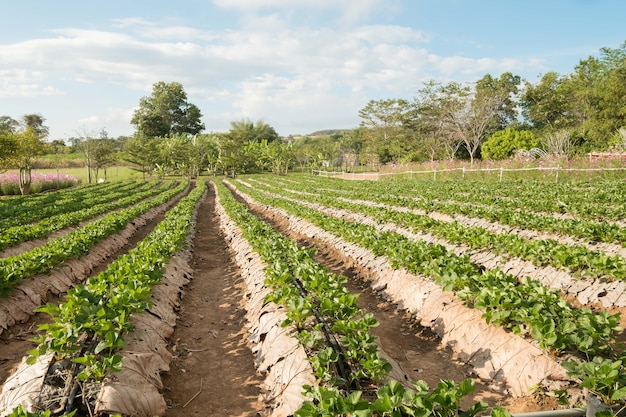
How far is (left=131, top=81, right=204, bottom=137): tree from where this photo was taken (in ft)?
254

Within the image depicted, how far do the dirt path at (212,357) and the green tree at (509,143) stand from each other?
40.8 metres

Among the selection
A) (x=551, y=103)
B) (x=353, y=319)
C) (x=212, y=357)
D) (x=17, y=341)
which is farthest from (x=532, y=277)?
(x=551, y=103)

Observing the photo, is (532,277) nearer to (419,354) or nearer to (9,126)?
(419,354)

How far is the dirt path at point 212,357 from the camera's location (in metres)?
4.64

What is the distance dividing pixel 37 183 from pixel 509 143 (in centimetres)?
4623

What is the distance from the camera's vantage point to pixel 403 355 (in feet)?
18.9

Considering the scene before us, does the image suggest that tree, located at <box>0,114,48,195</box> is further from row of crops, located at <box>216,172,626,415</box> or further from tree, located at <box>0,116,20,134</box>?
row of crops, located at <box>216,172,626,415</box>

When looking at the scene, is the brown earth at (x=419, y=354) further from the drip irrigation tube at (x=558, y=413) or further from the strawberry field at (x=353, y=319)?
the drip irrigation tube at (x=558, y=413)

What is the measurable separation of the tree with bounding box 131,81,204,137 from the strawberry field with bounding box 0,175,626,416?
7141 cm

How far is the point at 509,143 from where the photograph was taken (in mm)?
43594

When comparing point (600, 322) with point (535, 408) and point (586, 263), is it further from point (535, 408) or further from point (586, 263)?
point (586, 263)

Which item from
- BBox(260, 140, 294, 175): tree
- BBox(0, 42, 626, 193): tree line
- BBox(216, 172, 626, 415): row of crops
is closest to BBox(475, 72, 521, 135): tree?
BBox(0, 42, 626, 193): tree line

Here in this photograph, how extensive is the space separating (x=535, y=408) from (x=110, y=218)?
45.8 ft

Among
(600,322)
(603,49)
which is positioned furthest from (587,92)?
(600,322)
